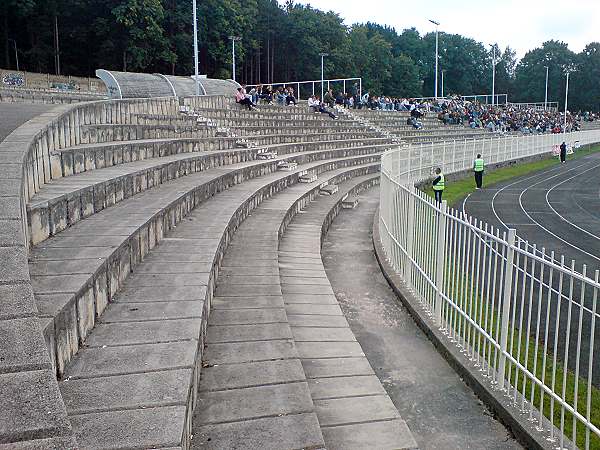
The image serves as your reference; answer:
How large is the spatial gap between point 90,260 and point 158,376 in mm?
1436

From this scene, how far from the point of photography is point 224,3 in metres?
55.4

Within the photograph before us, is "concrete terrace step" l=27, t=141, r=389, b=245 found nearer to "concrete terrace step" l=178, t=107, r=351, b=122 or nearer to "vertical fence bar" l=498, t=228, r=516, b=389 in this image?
"vertical fence bar" l=498, t=228, r=516, b=389

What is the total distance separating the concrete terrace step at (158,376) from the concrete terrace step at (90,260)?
5.5 inches

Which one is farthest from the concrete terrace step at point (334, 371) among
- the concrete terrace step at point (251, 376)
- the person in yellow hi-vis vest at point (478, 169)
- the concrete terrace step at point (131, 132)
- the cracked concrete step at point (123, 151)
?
the person in yellow hi-vis vest at point (478, 169)

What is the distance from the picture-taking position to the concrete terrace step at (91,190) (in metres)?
5.02

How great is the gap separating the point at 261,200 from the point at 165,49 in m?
41.1

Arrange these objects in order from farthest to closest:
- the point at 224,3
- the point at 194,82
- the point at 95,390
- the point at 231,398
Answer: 1. the point at 224,3
2. the point at 194,82
3. the point at 231,398
4. the point at 95,390

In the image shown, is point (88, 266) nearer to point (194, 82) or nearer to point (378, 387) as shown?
point (378, 387)

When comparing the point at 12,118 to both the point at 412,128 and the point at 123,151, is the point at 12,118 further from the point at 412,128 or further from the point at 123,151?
the point at 412,128

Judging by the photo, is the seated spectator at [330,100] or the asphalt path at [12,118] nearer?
the asphalt path at [12,118]

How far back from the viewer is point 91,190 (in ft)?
21.0

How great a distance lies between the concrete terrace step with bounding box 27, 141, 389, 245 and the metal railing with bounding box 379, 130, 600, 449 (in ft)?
12.0

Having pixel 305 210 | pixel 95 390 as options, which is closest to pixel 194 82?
pixel 305 210

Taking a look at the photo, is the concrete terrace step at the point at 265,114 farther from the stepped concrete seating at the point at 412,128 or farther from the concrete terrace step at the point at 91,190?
the concrete terrace step at the point at 91,190
